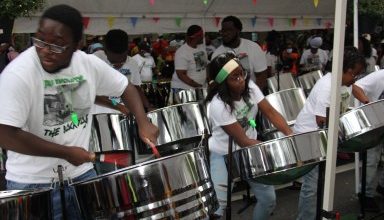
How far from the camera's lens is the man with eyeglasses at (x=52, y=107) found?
1132 mm

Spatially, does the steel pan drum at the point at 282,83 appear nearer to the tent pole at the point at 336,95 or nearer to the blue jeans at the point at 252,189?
the blue jeans at the point at 252,189

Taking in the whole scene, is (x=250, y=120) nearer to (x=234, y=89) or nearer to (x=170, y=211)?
(x=234, y=89)

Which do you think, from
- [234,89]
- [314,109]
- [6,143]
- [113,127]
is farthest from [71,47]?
[314,109]

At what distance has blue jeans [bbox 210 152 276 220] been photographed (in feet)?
6.13

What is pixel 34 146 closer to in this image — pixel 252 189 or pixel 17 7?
pixel 252 189

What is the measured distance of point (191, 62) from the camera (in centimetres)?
367

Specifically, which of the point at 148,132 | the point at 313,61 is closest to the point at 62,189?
the point at 148,132

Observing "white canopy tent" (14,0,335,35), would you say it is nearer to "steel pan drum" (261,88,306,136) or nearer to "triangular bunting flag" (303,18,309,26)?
"triangular bunting flag" (303,18,309,26)

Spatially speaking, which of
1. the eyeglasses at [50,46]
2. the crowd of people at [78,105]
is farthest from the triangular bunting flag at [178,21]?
the eyeglasses at [50,46]

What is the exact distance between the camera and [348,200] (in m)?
2.72

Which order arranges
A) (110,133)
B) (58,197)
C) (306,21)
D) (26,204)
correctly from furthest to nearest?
(306,21), (110,133), (58,197), (26,204)

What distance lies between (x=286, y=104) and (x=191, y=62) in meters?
1.24

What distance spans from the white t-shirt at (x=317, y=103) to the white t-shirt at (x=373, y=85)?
230 mm

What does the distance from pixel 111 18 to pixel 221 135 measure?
1.95 m
